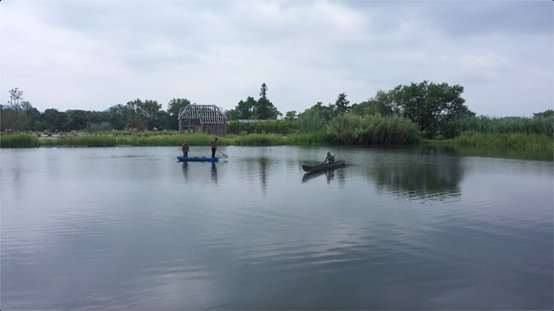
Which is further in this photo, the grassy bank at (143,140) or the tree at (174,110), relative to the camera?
the tree at (174,110)

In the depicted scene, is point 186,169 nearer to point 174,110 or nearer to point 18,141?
point 18,141

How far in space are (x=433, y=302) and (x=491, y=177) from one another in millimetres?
16024

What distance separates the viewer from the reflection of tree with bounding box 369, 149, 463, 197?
16672 mm

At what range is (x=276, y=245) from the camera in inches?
363

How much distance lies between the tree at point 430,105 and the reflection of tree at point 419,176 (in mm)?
28589

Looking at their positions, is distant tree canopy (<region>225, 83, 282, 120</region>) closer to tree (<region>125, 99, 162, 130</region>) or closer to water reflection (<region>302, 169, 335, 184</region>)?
tree (<region>125, 99, 162, 130</region>)

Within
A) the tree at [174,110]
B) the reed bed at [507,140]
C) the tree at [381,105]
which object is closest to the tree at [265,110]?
the tree at [174,110]

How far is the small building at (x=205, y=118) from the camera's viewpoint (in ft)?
195

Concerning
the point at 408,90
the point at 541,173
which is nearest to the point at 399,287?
the point at 541,173

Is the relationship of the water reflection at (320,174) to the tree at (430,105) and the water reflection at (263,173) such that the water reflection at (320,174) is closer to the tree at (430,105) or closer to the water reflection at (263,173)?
the water reflection at (263,173)

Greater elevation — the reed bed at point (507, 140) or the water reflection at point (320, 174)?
the reed bed at point (507, 140)

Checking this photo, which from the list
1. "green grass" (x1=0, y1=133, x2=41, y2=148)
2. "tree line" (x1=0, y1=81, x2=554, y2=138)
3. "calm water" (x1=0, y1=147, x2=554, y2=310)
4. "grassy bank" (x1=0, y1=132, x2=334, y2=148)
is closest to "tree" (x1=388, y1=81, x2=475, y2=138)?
"tree line" (x1=0, y1=81, x2=554, y2=138)

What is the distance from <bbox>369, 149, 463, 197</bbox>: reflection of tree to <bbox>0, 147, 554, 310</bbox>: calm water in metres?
0.22

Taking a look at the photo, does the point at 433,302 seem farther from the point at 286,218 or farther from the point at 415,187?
the point at 415,187
